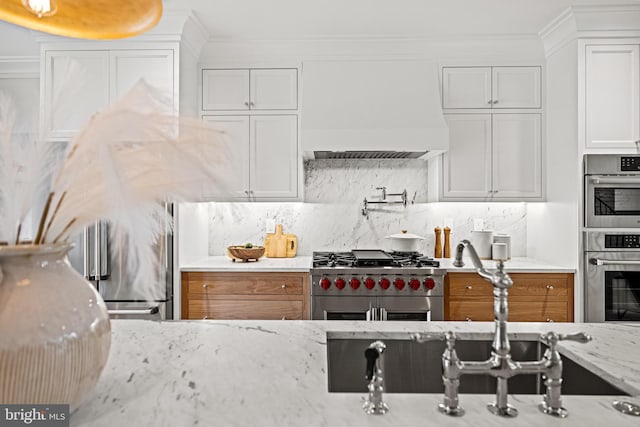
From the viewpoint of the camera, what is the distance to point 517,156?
3420 mm

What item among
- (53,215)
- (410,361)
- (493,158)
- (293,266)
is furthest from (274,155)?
(53,215)

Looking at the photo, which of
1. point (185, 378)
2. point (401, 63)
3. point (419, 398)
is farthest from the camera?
point (401, 63)

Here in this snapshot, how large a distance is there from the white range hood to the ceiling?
25 centimetres

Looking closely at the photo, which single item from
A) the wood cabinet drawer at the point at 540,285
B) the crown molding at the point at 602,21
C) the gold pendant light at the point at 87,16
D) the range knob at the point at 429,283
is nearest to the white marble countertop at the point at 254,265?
the range knob at the point at 429,283

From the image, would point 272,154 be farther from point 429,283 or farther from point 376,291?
point 429,283

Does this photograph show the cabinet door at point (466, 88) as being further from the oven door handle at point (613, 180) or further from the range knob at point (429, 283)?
the range knob at point (429, 283)

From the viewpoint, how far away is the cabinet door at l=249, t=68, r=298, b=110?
11.3 ft

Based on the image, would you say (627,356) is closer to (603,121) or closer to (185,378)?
(185,378)

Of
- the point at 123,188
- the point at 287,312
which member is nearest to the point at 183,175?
the point at 123,188

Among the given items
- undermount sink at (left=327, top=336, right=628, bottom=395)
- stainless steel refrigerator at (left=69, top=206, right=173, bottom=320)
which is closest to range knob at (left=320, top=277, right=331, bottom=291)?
stainless steel refrigerator at (left=69, top=206, right=173, bottom=320)

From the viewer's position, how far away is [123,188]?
0.61m

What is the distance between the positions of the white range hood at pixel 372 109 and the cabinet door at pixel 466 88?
0.14 metres

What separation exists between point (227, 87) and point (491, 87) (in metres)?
2.07

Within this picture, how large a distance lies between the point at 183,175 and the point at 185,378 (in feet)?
1.77
